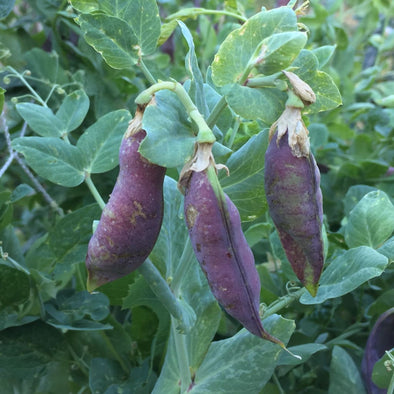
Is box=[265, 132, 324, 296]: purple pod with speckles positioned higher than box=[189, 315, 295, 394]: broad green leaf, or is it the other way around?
box=[265, 132, 324, 296]: purple pod with speckles

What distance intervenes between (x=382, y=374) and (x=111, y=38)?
43 centimetres

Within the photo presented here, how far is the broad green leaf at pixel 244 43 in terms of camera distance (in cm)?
43

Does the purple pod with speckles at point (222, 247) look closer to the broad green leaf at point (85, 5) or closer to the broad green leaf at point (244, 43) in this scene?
the broad green leaf at point (244, 43)

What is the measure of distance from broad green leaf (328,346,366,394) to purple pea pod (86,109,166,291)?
0.31 meters

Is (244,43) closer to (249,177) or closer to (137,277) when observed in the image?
(249,177)

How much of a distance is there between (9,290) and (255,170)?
33 cm

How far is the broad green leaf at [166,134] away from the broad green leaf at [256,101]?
0.04 metres

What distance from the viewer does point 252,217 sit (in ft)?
1.80

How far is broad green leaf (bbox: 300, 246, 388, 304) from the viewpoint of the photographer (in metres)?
0.51

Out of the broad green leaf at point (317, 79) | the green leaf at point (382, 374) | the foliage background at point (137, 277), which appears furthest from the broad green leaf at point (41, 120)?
the green leaf at point (382, 374)

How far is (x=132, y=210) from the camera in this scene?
419 mm

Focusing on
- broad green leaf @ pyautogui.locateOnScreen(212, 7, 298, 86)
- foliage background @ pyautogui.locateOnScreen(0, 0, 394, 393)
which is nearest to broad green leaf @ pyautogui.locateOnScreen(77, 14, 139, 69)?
foliage background @ pyautogui.locateOnScreen(0, 0, 394, 393)

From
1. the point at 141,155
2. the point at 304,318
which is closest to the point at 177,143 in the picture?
the point at 141,155

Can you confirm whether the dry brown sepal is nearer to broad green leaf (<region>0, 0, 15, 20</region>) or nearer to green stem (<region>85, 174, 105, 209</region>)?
green stem (<region>85, 174, 105, 209</region>)
